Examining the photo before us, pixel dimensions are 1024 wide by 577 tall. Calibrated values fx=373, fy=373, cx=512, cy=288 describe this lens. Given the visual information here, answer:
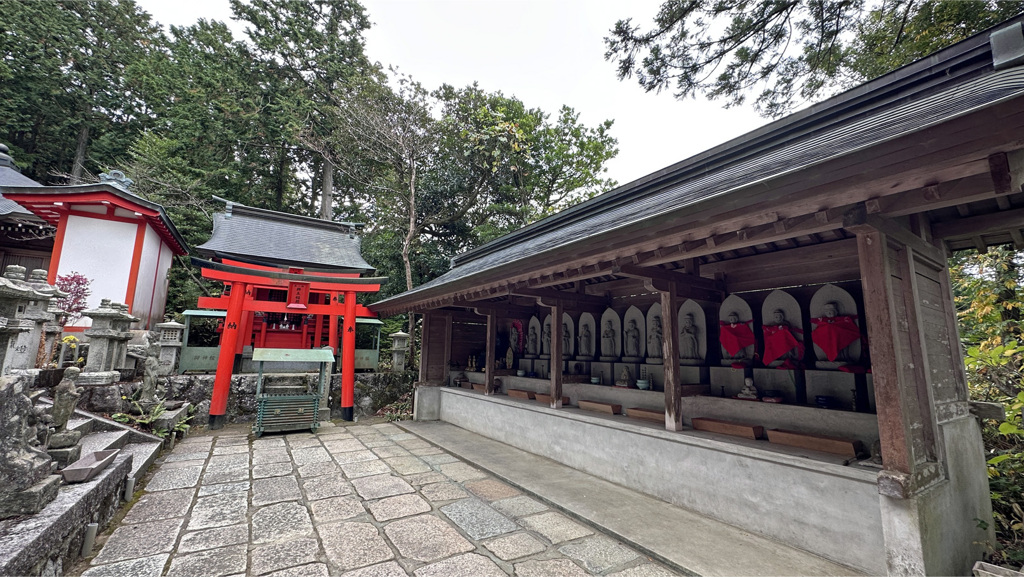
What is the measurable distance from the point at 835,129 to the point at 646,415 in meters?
3.22

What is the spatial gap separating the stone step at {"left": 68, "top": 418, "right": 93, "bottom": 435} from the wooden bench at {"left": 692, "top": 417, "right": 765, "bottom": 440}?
6504mm

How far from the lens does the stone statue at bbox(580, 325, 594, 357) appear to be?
5.94 metres

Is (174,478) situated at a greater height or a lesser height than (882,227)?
lesser

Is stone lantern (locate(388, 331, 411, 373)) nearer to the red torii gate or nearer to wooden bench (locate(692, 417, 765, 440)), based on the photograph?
the red torii gate

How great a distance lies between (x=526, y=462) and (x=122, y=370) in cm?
670

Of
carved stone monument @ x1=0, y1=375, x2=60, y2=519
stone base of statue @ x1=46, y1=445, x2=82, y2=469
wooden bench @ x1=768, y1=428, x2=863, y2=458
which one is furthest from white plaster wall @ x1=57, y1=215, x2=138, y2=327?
wooden bench @ x1=768, y1=428, x2=863, y2=458

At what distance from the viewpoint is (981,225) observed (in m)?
2.69

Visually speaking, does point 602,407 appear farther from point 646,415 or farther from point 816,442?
point 816,442

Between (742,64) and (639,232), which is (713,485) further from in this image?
(742,64)

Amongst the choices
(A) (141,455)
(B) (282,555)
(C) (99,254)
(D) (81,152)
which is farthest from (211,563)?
(D) (81,152)

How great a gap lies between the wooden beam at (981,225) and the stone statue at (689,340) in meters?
2.15

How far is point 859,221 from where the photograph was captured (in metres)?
2.18

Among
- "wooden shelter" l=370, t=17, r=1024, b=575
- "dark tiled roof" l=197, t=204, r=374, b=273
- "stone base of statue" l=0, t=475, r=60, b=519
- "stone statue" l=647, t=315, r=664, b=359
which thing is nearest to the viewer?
"wooden shelter" l=370, t=17, r=1024, b=575

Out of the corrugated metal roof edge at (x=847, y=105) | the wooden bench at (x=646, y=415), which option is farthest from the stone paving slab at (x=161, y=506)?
the corrugated metal roof edge at (x=847, y=105)
